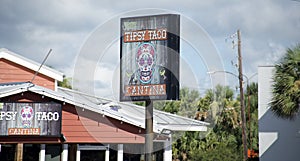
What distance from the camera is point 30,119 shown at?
13.4m

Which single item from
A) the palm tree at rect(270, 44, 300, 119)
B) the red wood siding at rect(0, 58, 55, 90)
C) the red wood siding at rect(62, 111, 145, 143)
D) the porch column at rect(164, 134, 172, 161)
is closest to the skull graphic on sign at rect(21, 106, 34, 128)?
the red wood siding at rect(62, 111, 145, 143)

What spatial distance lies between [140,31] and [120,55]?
632 mm

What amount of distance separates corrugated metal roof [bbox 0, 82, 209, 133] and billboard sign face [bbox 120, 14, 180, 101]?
14.3ft

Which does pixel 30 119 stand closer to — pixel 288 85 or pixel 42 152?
pixel 42 152

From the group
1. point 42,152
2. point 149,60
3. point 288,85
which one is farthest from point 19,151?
point 288,85

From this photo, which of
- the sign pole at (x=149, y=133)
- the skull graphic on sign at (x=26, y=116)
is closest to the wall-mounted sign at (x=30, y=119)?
the skull graphic on sign at (x=26, y=116)

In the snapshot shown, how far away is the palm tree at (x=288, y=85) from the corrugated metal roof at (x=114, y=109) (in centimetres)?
271

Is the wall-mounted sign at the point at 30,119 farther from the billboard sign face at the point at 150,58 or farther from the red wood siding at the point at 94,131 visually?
the billboard sign face at the point at 150,58

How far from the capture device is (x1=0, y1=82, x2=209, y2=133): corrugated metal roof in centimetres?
1371

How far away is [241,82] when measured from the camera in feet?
74.7

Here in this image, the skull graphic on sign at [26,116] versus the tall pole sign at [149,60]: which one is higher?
the tall pole sign at [149,60]

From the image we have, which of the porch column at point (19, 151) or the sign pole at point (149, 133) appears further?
the porch column at point (19, 151)

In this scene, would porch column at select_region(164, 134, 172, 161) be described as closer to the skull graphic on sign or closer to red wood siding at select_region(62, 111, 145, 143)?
red wood siding at select_region(62, 111, 145, 143)

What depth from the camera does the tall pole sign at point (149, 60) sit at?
933 cm
